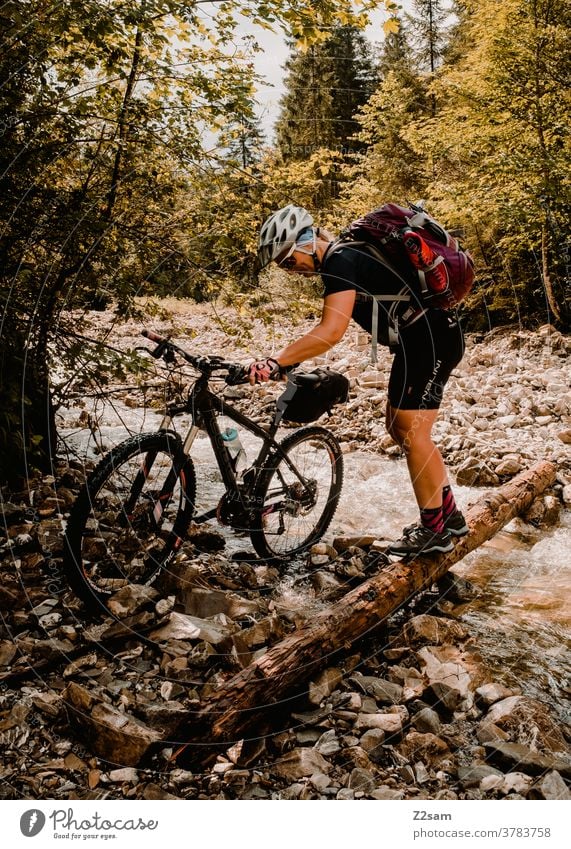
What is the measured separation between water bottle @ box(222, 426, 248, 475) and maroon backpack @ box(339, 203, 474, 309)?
1643mm

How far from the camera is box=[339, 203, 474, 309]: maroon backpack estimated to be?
3.11m

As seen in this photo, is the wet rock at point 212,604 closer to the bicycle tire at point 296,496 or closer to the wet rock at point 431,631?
the bicycle tire at point 296,496

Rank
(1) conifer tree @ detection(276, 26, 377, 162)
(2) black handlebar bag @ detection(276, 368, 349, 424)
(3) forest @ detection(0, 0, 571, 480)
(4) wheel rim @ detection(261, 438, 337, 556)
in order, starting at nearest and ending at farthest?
(3) forest @ detection(0, 0, 571, 480) < (2) black handlebar bag @ detection(276, 368, 349, 424) < (4) wheel rim @ detection(261, 438, 337, 556) < (1) conifer tree @ detection(276, 26, 377, 162)

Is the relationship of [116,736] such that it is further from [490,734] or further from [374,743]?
[490,734]

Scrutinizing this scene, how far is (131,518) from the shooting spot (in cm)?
358

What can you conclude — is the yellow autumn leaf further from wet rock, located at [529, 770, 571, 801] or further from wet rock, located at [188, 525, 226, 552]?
wet rock, located at [529, 770, 571, 801]

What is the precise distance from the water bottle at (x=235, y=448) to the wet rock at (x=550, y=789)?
8.80 ft

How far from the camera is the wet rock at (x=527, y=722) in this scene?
241 cm

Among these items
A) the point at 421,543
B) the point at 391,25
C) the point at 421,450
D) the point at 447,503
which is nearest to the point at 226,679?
the point at 421,543

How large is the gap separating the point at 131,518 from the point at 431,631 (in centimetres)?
225

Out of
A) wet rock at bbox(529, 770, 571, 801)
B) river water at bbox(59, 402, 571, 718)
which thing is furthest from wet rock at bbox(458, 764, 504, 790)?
river water at bbox(59, 402, 571, 718)

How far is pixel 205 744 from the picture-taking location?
2.25 meters

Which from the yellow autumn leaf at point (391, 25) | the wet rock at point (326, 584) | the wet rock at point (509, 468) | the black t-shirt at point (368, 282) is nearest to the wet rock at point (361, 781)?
the wet rock at point (326, 584)
